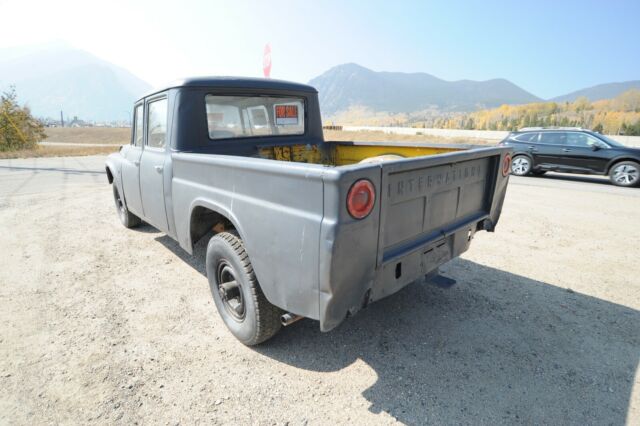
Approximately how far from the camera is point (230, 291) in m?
2.60

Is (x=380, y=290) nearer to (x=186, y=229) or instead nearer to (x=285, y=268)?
(x=285, y=268)

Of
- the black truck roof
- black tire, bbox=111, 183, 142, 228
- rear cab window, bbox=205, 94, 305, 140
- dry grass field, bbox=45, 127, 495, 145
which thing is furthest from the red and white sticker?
dry grass field, bbox=45, 127, 495, 145

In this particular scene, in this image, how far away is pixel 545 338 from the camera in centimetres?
262

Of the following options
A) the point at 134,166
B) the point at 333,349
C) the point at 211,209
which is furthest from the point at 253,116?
the point at 333,349

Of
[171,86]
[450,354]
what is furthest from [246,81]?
[450,354]

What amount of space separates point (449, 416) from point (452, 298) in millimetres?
1442

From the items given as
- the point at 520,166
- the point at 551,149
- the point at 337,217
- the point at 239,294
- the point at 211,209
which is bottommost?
the point at 239,294

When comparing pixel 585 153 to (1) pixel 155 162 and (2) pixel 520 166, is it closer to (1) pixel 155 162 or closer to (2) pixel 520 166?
(2) pixel 520 166

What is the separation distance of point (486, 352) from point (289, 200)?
1.87 meters

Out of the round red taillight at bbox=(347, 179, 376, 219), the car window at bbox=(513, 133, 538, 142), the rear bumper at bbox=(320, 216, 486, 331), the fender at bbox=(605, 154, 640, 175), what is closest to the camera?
the round red taillight at bbox=(347, 179, 376, 219)

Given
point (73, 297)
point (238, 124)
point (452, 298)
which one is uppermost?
point (238, 124)

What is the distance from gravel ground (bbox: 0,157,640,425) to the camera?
1975 millimetres

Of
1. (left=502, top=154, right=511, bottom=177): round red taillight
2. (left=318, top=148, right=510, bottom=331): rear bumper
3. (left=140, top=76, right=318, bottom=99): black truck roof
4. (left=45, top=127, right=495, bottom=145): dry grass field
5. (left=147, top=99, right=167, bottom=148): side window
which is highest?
(left=45, top=127, right=495, bottom=145): dry grass field

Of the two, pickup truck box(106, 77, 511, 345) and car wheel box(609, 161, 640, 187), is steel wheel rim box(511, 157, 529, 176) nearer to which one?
car wheel box(609, 161, 640, 187)
